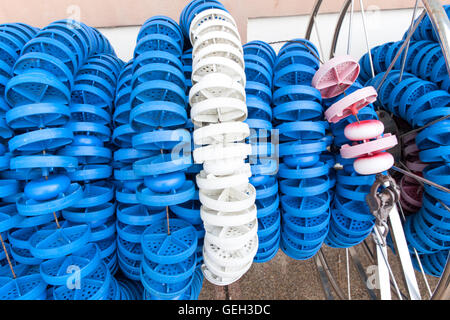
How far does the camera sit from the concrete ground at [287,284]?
897 mm

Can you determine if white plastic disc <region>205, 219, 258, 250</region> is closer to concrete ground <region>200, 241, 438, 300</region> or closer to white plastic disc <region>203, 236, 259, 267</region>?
white plastic disc <region>203, 236, 259, 267</region>

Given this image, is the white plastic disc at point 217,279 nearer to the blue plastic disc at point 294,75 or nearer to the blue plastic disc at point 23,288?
the blue plastic disc at point 23,288

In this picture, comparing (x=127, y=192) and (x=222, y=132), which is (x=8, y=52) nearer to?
(x=127, y=192)

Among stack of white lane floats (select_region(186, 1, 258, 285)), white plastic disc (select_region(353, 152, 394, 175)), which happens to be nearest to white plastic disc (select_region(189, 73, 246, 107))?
stack of white lane floats (select_region(186, 1, 258, 285))

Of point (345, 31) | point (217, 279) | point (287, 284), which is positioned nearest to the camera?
point (217, 279)

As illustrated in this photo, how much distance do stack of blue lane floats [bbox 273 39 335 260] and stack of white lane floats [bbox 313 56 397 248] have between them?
4 cm

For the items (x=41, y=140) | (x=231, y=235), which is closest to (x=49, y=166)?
(x=41, y=140)

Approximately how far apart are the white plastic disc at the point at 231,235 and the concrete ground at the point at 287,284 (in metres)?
0.54

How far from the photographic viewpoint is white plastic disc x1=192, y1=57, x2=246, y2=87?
45 centimetres

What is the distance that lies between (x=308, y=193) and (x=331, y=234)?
208 millimetres

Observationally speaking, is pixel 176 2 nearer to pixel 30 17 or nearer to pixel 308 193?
pixel 30 17

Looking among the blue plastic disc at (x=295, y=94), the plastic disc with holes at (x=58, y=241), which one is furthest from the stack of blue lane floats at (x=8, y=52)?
the blue plastic disc at (x=295, y=94)

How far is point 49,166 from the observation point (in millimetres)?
440

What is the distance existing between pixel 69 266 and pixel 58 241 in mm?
61
